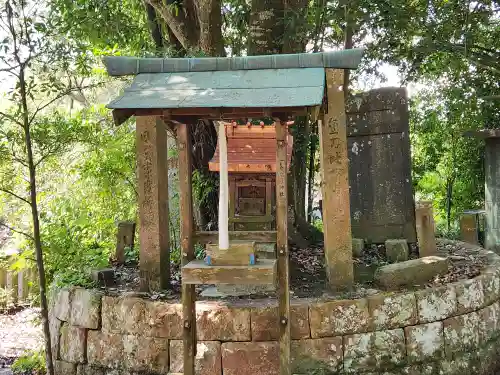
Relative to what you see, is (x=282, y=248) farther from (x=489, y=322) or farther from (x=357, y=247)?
(x=357, y=247)

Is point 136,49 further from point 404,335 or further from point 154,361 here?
point 404,335

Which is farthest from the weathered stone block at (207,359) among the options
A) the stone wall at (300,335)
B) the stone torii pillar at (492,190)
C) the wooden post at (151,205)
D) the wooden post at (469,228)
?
the wooden post at (469,228)

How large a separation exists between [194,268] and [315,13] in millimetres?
4578

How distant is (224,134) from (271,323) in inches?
69.6

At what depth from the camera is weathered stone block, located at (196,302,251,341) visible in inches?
166

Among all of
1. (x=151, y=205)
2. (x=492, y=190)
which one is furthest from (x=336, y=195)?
(x=492, y=190)

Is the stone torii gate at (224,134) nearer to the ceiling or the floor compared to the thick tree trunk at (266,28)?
nearer to the floor

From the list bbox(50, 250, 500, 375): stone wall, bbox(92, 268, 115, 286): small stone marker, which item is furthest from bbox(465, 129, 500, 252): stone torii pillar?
bbox(92, 268, 115, 286): small stone marker

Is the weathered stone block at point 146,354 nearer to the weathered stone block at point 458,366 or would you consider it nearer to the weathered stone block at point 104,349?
the weathered stone block at point 104,349

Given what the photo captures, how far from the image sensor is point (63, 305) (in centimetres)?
504

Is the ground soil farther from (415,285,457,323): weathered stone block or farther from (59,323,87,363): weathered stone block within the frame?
(59,323,87,363): weathered stone block

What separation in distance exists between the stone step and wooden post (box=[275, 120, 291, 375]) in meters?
0.19

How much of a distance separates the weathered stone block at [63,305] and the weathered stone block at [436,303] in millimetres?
3601

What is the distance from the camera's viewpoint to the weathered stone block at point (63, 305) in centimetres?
497
